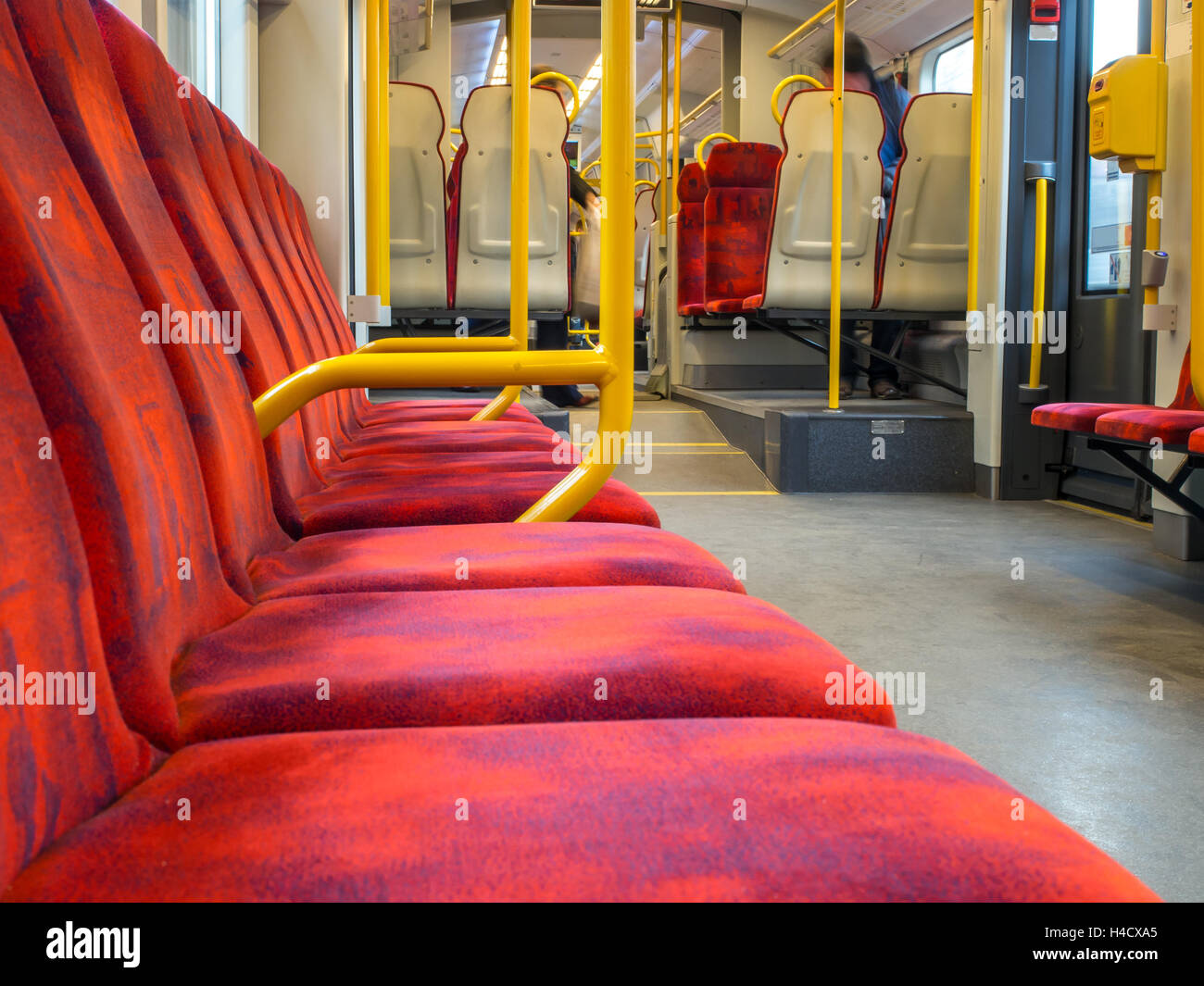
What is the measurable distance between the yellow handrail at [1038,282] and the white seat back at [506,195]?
6.16 feet

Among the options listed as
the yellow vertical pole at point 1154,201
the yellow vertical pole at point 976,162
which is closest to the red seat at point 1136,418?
the yellow vertical pole at point 1154,201

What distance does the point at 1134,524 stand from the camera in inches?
142

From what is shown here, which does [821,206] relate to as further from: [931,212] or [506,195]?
[506,195]

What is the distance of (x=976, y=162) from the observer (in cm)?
425

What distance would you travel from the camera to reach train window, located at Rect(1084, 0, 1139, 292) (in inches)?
156

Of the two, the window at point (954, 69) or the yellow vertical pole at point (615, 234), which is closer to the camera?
the yellow vertical pole at point (615, 234)

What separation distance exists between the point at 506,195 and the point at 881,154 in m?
2.27

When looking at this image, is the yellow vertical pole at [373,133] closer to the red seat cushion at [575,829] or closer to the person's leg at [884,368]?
the red seat cushion at [575,829]

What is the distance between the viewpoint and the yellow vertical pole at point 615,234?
4.49 ft

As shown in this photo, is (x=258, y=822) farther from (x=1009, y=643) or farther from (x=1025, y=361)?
(x=1025, y=361)

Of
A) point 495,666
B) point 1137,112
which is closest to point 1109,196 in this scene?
point 1137,112
